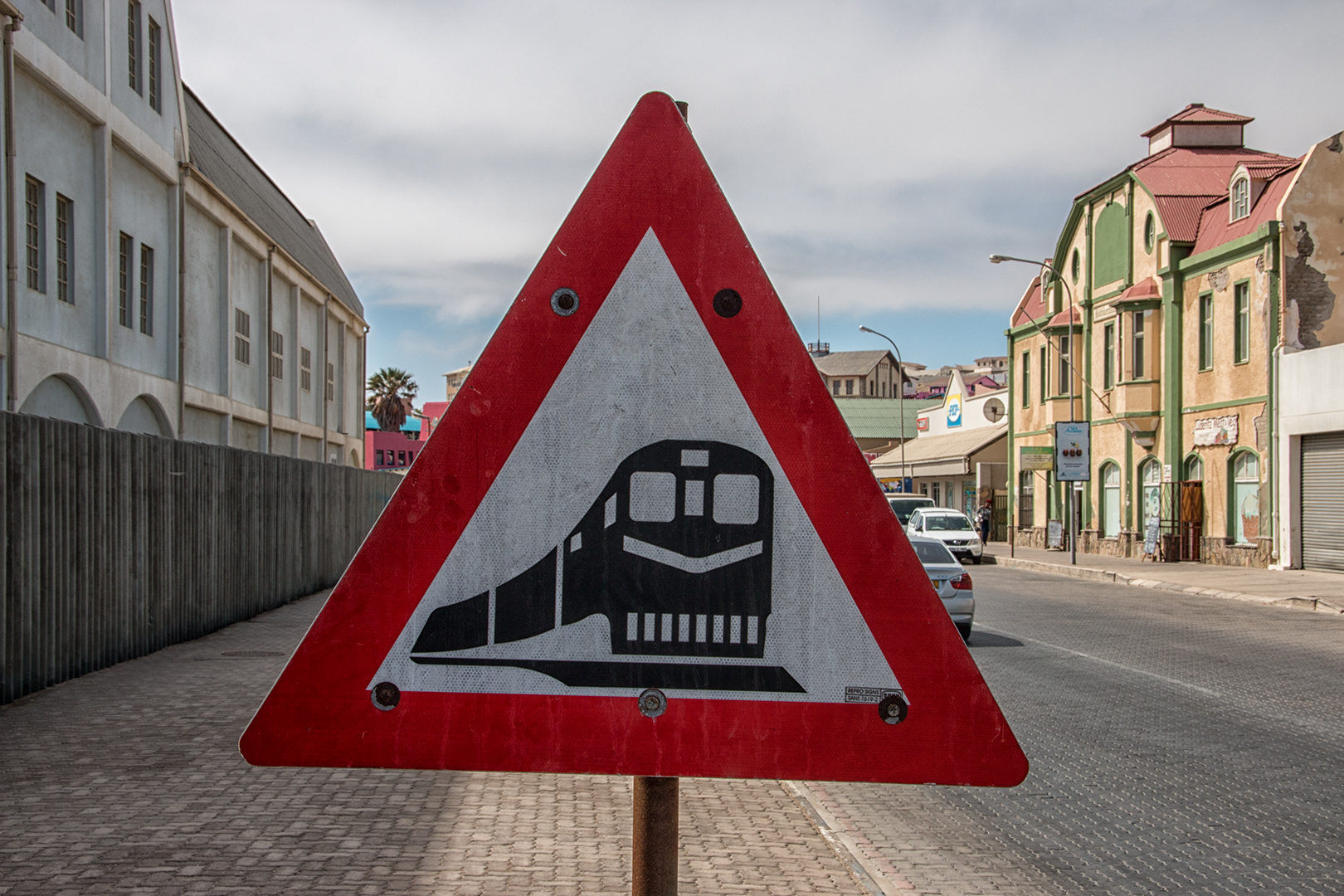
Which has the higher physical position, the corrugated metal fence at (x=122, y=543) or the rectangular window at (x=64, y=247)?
the rectangular window at (x=64, y=247)

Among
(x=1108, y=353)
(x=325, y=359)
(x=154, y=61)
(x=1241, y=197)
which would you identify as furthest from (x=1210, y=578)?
(x=325, y=359)

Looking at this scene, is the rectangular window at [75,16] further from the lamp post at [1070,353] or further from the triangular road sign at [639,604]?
the lamp post at [1070,353]

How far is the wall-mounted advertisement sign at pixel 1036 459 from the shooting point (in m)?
38.4

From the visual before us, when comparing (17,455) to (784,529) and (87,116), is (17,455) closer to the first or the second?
(784,529)

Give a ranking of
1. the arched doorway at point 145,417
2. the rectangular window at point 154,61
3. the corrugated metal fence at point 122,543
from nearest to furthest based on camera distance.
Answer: the corrugated metal fence at point 122,543, the arched doorway at point 145,417, the rectangular window at point 154,61

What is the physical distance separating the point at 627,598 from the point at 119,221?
19.1 meters

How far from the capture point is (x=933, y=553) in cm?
1550

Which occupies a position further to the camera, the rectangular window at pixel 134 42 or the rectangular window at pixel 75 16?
the rectangular window at pixel 134 42

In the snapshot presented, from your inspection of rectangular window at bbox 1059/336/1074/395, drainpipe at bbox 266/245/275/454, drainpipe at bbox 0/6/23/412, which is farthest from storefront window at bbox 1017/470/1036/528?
drainpipe at bbox 0/6/23/412

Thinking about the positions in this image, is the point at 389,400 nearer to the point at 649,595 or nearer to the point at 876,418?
the point at 876,418

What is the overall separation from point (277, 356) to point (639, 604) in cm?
2853

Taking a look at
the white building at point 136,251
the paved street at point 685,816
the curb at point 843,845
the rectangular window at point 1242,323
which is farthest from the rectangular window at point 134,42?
the rectangular window at point 1242,323

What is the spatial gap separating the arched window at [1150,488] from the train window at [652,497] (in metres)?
33.4

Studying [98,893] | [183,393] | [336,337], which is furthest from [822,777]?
[336,337]
